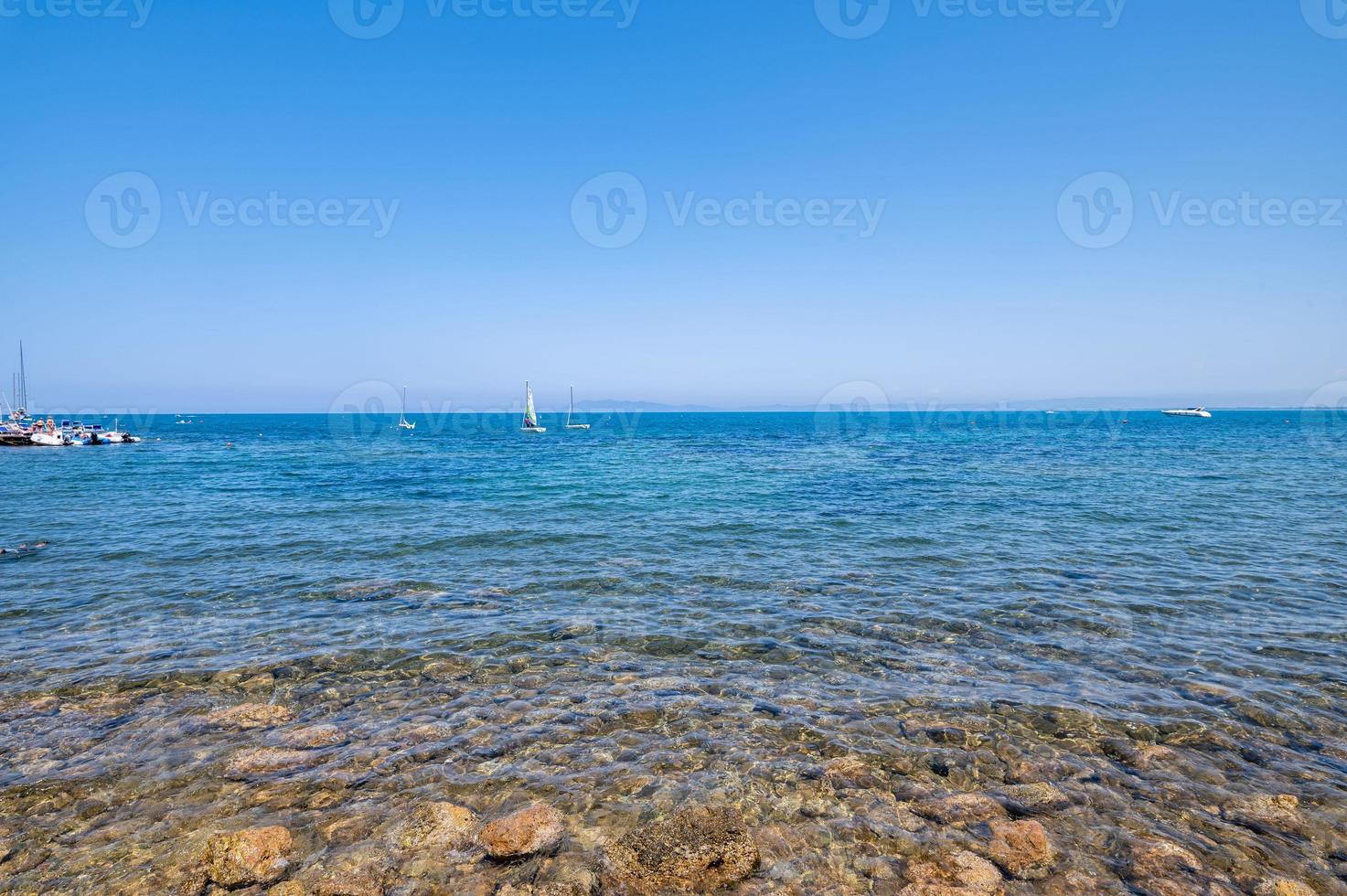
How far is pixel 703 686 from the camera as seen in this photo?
9.25 m

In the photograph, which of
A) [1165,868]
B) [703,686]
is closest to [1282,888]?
[1165,868]

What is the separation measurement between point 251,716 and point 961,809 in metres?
8.99

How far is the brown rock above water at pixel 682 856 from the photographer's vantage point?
5.29 metres

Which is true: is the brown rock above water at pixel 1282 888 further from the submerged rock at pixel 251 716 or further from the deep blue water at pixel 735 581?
the submerged rock at pixel 251 716

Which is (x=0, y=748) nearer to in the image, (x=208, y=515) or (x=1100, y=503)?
(x=208, y=515)

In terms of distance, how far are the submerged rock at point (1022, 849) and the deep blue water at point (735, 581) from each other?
3.15 metres

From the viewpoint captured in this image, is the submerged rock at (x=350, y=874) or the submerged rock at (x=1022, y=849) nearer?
the submerged rock at (x=350, y=874)

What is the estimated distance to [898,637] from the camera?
11109 millimetres

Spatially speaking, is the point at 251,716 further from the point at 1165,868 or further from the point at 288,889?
the point at 1165,868

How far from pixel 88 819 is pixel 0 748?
263 cm

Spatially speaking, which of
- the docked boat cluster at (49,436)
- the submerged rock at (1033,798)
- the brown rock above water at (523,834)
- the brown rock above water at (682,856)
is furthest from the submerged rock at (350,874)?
the docked boat cluster at (49,436)

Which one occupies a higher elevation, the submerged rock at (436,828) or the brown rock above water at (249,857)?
the brown rock above water at (249,857)

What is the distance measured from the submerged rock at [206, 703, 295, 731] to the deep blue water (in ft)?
6.23

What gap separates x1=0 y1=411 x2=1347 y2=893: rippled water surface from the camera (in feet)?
19.6
